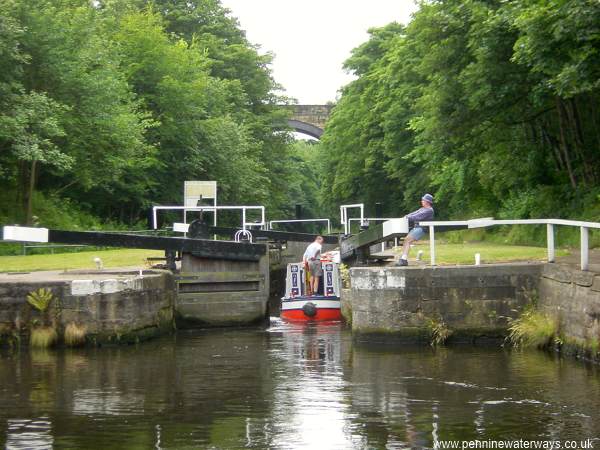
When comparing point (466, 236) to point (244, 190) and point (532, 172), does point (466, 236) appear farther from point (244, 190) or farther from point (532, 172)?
point (244, 190)

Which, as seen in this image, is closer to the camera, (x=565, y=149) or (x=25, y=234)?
(x=25, y=234)

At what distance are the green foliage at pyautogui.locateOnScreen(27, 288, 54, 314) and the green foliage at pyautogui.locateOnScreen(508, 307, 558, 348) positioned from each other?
6.97 meters

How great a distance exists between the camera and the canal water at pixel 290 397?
9.92m

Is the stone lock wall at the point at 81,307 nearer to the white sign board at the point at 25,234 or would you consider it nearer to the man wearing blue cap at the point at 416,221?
the white sign board at the point at 25,234

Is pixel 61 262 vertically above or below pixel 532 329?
above

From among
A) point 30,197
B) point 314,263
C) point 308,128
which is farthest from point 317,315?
point 308,128

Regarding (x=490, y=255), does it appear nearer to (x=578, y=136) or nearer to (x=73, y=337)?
(x=578, y=136)

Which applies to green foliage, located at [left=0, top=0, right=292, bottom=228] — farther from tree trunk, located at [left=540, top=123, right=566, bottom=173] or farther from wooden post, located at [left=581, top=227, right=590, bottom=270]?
wooden post, located at [left=581, top=227, right=590, bottom=270]

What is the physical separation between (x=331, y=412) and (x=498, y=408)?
1.67 meters

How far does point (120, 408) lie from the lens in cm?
1141

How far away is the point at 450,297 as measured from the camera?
633 inches

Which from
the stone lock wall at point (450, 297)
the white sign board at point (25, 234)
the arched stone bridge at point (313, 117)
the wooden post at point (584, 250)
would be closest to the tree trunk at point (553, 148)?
the stone lock wall at point (450, 297)

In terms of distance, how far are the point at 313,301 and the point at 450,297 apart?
20.2 ft

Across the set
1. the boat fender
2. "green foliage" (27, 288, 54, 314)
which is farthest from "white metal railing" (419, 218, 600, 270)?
the boat fender
